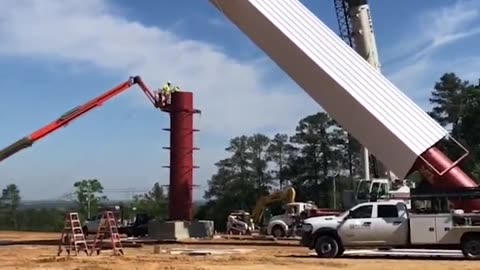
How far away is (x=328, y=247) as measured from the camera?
27297mm

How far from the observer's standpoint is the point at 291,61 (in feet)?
123

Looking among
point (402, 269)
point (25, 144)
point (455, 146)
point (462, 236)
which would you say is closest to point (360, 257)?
point (462, 236)

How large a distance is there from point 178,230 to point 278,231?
6.79 metres

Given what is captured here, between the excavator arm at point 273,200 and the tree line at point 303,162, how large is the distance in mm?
33025

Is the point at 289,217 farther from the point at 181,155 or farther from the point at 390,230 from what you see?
the point at 390,230

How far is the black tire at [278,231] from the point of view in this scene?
49938mm

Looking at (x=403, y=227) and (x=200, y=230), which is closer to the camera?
(x=403, y=227)

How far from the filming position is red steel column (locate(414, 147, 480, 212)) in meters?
30.4

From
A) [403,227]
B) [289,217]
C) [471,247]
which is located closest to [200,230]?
[289,217]

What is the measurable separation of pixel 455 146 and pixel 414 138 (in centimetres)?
169

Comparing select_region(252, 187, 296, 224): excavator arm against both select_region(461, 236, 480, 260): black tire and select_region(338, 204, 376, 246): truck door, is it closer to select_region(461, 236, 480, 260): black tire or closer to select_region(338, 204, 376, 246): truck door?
select_region(338, 204, 376, 246): truck door

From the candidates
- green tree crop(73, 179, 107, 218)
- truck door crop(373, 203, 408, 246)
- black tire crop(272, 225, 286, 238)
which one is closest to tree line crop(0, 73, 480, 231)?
green tree crop(73, 179, 107, 218)

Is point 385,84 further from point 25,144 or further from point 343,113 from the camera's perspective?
point 25,144

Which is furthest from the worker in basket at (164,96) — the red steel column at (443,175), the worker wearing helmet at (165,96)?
the red steel column at (443,175)
